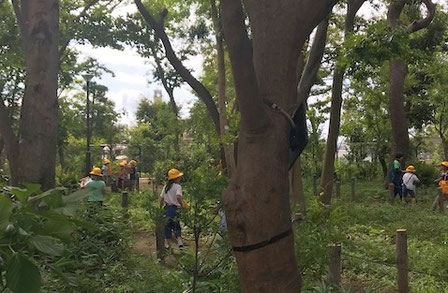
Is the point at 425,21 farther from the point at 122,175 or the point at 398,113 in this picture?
the point at 122,175

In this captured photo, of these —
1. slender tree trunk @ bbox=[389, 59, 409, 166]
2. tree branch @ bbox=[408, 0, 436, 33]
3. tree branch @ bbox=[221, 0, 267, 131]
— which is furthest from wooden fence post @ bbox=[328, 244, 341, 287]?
slender tree trunk @ bbox=[389, 59, 409, 166]

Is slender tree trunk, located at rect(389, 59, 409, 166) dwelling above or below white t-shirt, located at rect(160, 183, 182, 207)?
above

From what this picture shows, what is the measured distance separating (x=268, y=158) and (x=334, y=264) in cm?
326

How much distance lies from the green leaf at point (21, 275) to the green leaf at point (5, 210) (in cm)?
8

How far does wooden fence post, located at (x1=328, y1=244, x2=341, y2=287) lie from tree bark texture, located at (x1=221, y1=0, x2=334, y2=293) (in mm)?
2826

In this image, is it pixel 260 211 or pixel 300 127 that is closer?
pixel 260 211

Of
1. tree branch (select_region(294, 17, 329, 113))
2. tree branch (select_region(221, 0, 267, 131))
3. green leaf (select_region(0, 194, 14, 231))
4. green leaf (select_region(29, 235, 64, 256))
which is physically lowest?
green leaf (select_region(29, 235, 64, 256))

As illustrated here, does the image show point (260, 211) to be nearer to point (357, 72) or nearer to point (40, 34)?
point (40, 34)

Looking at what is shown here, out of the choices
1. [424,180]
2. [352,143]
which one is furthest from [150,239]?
[352,143]

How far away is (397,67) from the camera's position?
1762 cm

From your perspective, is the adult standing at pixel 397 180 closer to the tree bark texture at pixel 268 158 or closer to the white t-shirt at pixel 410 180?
the white t-shirt at pixel 410 180

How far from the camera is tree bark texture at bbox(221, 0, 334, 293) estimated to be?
2262mm

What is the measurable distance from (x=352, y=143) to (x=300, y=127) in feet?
84.2

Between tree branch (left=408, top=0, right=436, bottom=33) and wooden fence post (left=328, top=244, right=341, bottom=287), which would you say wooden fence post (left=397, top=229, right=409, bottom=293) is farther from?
tree branch (left=408, top=0, right=436, bottom=33)
